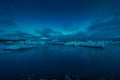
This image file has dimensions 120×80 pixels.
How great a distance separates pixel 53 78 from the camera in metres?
5.38

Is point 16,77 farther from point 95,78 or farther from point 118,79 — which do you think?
point 118,79

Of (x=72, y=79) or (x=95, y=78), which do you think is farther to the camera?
(x=95, y=78)

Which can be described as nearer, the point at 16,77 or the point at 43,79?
the point at 43,79

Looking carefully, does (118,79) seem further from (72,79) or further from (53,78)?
(53,78)

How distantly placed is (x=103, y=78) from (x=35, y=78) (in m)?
3.05

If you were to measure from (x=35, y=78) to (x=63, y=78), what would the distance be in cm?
124

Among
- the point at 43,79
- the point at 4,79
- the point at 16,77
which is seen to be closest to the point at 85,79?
the point at 43,79

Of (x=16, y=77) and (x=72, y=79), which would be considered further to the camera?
(x=16, y=77)

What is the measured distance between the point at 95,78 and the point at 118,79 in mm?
992

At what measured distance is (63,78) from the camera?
5.36m

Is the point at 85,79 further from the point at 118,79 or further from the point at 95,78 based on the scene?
the point at 118,79

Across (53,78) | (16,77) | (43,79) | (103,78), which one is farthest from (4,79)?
(103,78)

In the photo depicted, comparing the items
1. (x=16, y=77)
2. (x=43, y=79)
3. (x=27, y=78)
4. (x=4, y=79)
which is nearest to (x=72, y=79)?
(x=43, y=79)

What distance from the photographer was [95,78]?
5434mm
